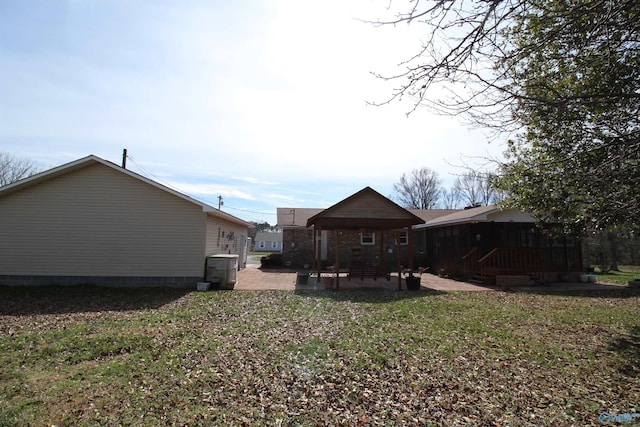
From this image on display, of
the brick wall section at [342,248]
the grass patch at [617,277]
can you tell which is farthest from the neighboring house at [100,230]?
the grass patch at [617,277]

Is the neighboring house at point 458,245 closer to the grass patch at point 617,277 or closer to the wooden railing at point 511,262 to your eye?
the wooden railing at point 511,262

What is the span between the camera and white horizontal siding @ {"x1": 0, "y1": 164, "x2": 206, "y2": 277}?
11750 millimetres

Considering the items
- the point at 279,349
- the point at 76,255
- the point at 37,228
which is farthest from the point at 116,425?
the point at 37,228

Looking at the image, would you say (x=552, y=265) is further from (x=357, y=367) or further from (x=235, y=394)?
(x=235, y=394)

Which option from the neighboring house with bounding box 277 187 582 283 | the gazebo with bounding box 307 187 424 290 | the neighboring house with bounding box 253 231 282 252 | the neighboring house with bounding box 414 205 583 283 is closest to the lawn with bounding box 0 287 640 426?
the gazebo with bounding box 307 187 424 290

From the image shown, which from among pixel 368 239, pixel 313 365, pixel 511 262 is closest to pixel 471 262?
pixel 511 262

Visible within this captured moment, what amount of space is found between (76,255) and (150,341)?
27.0ft

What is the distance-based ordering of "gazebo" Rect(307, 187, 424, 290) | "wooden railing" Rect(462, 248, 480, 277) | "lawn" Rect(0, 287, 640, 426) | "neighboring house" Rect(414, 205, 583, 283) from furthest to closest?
"wooden railing" Rect(462, 248, 480, 277) → "neighboring house" Rect(414, 205, 583, 283) → "gazebo" Rect(307, 187, 424, 290) → "lawn" Rect(0, 287, 640, 426)

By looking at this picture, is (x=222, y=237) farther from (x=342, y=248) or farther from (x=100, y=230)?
(x=342, y=248)

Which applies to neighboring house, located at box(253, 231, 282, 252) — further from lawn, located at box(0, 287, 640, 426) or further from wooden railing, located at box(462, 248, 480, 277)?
lawn, located at box(0, 287, 640, 426)

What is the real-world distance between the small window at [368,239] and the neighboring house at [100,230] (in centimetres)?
1098

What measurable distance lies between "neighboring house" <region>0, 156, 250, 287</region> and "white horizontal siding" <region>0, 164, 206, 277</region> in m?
0.03

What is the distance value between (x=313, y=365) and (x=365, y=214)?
8528 mm

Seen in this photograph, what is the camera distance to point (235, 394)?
13.0ft
